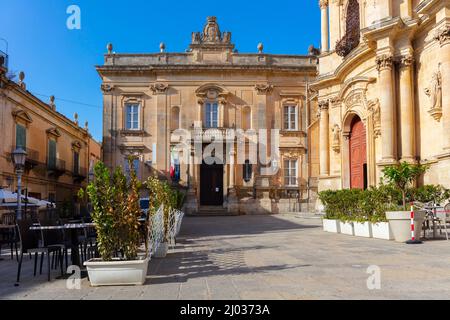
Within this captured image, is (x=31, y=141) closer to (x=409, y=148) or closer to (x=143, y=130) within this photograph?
(x=143, y=130)

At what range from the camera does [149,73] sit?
30531 millimetres

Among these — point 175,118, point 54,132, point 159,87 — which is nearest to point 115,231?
point 175,118

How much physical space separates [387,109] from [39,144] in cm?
2055

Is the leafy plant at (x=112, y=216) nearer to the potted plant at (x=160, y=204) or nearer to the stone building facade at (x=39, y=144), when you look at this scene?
the potted plant at (x=160, y=204)

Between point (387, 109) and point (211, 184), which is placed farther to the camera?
point (211, 184)

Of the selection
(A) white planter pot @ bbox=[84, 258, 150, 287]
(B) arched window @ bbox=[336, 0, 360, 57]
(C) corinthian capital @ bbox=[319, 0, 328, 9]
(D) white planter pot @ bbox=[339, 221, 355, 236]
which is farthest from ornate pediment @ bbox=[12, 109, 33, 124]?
(A) white planter pot @ bbox=[84, 258, 150, 287]

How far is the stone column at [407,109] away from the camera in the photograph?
53.5 ft

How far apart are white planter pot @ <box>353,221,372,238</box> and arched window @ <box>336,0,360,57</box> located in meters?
10.8

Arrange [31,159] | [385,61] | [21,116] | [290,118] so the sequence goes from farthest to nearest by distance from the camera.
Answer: [290,118], [31,159], [21,116], [385,61]

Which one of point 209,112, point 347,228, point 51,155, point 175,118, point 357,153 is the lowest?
point 347,228

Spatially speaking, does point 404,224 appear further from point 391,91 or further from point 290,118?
point 290,118

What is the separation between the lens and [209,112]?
100ft
